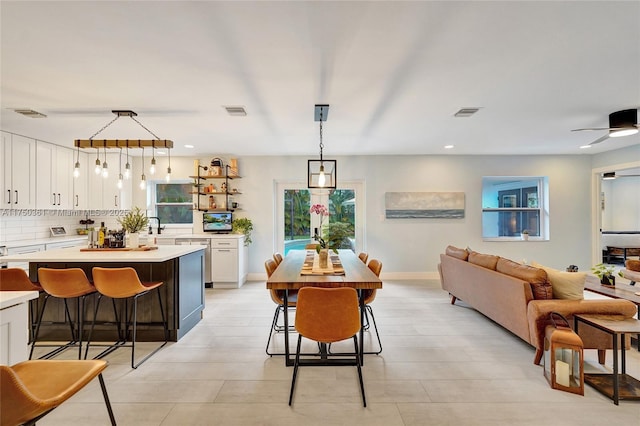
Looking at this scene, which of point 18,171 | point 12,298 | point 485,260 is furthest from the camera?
point 18,171

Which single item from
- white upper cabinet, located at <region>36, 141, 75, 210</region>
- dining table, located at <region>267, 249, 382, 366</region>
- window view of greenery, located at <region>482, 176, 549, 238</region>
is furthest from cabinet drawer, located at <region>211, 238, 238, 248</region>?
window view of greenery, located at <region>482, 176, 549, 238</region>

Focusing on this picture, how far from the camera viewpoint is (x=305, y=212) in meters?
6.17

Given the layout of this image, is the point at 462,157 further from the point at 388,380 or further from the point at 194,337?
the point at 194,337

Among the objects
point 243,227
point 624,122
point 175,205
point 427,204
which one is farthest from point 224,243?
point 624,122

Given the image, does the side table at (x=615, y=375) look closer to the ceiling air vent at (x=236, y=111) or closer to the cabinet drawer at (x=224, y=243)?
the ceiling air vent at (x=236, y=111)

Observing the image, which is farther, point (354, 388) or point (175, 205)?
point (175, 205)

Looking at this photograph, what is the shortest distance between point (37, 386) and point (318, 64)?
8.24 feet

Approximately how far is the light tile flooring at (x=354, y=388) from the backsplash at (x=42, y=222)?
11.5ft

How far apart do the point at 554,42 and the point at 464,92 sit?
0.87m

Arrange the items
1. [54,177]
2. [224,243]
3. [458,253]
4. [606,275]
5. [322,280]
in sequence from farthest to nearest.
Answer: [224,243], [54,177], [458,253], [606,275], [322,280]

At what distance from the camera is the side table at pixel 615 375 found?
82.0 inches

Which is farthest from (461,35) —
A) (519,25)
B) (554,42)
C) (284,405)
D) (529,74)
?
(284,405)

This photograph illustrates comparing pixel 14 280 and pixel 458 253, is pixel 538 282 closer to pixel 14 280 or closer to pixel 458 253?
pixel 458 253

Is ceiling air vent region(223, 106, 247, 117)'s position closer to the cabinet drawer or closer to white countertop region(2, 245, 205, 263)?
white countertop region(2, 245, 205, 263)
